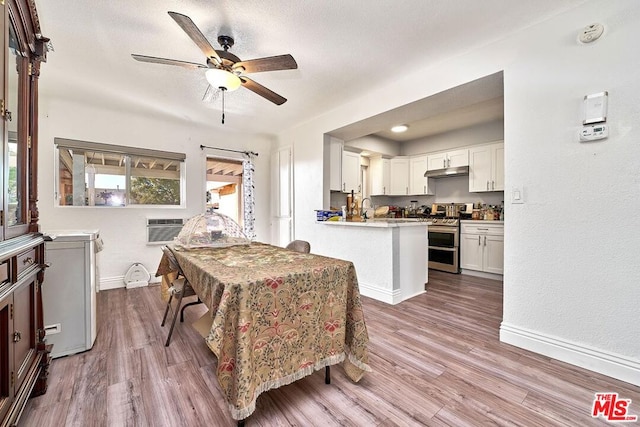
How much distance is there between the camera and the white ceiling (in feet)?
6.34

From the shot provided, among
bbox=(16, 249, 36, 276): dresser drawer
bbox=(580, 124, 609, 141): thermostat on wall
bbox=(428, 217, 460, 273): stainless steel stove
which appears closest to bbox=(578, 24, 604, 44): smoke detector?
bbox=(580, 124, 609, 141): thermostat on wall

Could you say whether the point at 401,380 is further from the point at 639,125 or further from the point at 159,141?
the point at 159,141

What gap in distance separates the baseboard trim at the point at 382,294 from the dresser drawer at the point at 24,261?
2686 millimetres

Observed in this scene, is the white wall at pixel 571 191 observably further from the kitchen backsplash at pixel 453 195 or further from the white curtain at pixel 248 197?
the white curtain at pixel 248 197

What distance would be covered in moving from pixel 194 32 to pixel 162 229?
323 cm

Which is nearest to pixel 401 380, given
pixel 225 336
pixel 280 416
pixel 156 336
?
pixel 280 416

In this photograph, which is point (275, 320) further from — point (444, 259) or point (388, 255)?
point (444, 259)

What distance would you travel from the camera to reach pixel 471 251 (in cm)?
448

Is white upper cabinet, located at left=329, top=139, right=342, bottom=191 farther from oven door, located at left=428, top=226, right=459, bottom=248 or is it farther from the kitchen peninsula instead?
oven door, located at left=428, top=226, right=459, bottom=248

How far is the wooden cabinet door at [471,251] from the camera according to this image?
4.37 meters

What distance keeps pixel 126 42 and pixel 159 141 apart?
2.07 m

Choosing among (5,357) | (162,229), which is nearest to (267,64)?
(5,357)

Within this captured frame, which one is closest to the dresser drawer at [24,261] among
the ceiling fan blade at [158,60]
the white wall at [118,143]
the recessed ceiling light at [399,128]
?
the ceiling fan blade at [158,60]

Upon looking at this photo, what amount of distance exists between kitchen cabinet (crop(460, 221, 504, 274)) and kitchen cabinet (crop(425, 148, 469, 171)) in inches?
43.3
